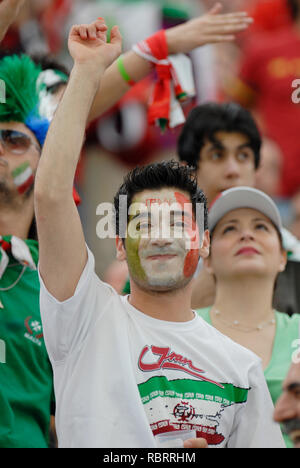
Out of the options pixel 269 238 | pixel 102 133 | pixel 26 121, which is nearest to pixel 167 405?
pixel 269 238

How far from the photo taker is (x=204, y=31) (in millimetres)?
3676

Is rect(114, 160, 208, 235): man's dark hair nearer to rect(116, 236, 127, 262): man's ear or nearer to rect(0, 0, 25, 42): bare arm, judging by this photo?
rect(116, 236, 127, 262): man's ear

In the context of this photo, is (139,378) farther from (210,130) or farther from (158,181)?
(210,130)

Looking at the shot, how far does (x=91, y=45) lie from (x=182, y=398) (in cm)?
106

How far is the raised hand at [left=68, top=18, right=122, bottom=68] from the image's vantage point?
2703 mm

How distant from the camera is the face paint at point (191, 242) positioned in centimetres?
271

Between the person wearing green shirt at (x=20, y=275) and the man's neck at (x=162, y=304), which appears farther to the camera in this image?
the person wearing green shirt at (x=20, y=275)

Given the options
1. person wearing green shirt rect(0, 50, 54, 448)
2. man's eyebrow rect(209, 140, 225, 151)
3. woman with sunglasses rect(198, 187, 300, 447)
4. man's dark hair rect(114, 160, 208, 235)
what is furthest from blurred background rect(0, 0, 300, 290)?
man's dark hair rect(114, 160, 208, 235)

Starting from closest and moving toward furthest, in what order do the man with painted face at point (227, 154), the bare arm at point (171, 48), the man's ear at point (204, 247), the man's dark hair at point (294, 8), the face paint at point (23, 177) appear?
the man's ear at point (204, 247) < the face paint at point (23, 177) < the bare arm at point (171, 48) < the man with painted face at point (227, 154) < the man's dark hair at point (294, 8)

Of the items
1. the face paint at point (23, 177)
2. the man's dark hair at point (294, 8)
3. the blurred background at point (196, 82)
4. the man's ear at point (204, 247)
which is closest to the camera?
the man's ear at point (204, 247)

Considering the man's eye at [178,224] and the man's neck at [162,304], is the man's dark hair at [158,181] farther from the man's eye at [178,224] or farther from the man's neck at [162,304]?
the man's neck at [162,304]

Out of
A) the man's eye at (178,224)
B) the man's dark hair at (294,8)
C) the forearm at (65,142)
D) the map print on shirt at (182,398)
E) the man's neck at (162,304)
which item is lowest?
the map print on shirt at (182,398)

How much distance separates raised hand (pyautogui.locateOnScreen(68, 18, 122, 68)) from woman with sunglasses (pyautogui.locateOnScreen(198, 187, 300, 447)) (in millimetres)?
856

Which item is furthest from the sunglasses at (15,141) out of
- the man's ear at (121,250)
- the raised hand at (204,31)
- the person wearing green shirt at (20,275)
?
the man's ear at (121,250)
